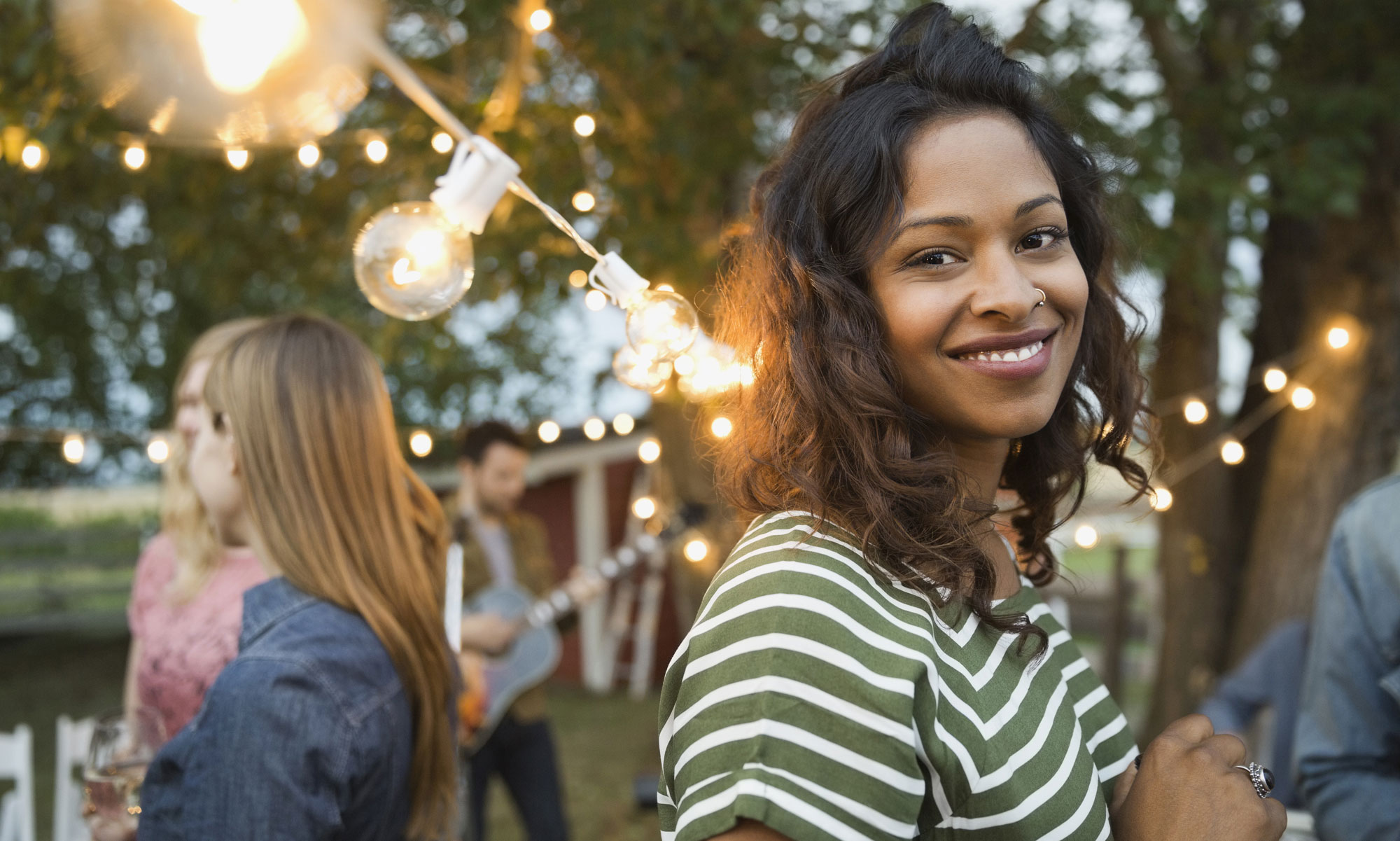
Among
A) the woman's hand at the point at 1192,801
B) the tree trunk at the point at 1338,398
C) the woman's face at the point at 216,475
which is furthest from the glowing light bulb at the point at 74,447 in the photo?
the tree trunk at the point at 1338,398

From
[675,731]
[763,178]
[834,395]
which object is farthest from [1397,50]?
[675,731]

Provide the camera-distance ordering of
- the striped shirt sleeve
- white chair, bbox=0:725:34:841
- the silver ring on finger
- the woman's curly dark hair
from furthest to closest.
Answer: white chair, bbox=0:725:34:841
the silver ring on finger
the woman's curly dark hair
the striped shirt sleeve

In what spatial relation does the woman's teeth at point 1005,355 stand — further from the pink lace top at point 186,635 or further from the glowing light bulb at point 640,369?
the pink lace top at point 186,635

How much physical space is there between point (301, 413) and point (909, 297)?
3.74 feet

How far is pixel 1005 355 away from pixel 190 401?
2.18 meters

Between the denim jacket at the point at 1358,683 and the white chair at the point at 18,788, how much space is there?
2918mm

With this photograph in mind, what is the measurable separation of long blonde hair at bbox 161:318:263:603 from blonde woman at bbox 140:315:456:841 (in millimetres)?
535

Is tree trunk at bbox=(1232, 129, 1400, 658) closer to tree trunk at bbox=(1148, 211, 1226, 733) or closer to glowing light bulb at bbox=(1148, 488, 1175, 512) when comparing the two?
tree trunk at bbox=(1148, 211, 1226, 733)

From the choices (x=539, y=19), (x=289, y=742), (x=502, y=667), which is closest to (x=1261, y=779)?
(x=289, y=742)

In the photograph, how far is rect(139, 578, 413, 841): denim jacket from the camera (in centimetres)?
151

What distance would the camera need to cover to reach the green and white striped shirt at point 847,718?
905mm

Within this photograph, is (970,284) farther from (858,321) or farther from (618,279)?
(618,279)

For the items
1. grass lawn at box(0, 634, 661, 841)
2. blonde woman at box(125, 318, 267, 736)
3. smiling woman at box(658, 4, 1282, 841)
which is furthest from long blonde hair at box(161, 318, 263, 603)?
grass lawn at box(0, 634, 661, 841)

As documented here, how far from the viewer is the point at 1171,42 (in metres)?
4.39
